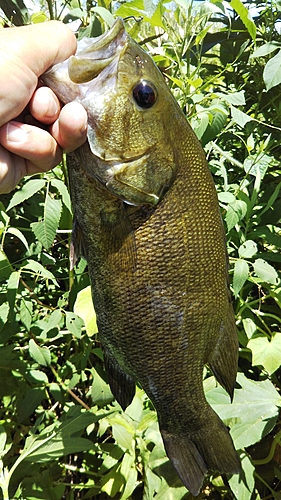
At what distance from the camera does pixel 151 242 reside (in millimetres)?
994

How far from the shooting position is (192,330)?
42.4 inches

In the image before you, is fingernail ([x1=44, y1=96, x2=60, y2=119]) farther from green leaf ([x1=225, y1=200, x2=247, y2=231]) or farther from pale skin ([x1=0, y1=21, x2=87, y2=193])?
green leaf ([x1=225, y1=200, x2=247, y2=231])

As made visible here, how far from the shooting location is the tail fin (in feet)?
3.93

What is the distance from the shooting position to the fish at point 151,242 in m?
0.89

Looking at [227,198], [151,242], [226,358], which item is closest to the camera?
[151,242]

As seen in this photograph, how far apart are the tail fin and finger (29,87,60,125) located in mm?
844

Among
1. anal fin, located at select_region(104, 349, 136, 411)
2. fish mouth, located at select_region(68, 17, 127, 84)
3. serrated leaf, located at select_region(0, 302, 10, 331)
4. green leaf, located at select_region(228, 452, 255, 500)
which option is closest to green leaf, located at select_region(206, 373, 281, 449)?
green leaf, located at select_region(228, 452, 255, 500)

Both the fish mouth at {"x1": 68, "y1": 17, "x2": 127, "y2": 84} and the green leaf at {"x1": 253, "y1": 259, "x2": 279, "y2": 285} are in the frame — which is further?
the green leaf at {"x1": 253, "y1": 259, "x2": 279, "y2": 285}

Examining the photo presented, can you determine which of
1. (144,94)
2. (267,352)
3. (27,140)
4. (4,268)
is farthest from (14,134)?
(267,352)

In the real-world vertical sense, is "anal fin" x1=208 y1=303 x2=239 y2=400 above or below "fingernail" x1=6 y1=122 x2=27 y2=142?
below

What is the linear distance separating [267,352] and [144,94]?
989mm

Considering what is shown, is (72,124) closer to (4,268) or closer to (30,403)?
(4,268)

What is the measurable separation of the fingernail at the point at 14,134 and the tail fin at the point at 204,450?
82 centimetres

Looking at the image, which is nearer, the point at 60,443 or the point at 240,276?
the point at 60,443
